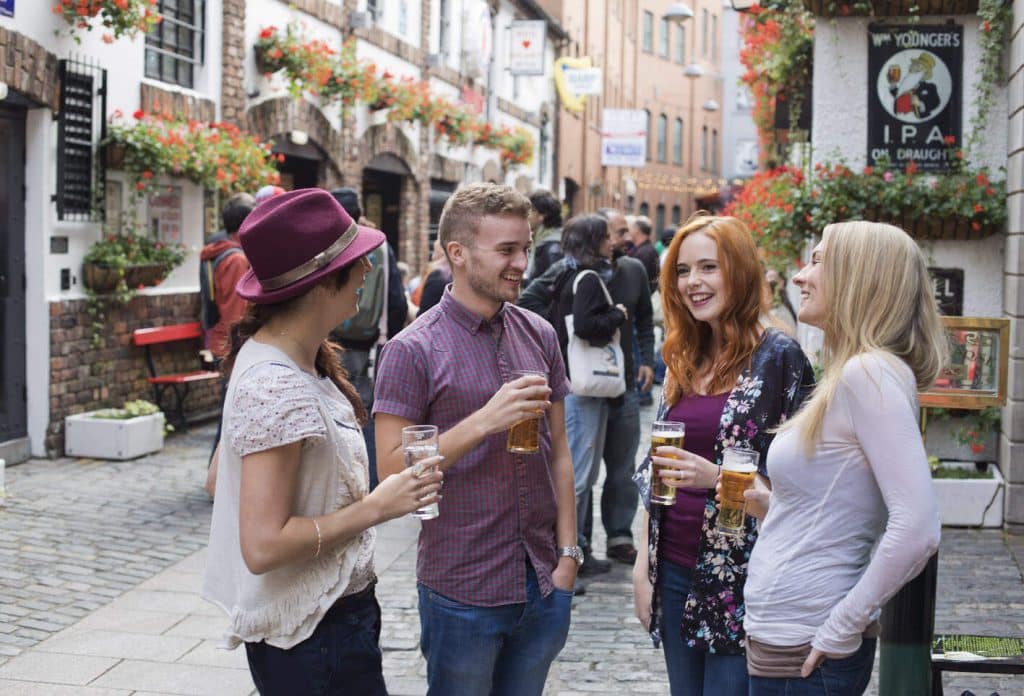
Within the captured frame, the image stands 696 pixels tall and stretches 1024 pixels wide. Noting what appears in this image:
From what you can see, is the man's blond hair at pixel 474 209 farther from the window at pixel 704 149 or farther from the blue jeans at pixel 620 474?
the window at pixel 704 149

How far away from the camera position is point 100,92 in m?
10.1

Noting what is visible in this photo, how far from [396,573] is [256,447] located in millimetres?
4401

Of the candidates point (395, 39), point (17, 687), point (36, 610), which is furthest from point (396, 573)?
point (395, 39)

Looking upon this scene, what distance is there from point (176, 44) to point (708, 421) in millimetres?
9816

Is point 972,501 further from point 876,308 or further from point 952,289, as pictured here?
point 876,308

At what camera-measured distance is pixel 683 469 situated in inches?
121

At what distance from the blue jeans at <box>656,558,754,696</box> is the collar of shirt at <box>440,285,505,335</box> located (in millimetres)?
790

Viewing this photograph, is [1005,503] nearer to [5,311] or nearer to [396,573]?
[396,573]

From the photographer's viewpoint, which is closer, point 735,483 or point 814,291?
point 814,291

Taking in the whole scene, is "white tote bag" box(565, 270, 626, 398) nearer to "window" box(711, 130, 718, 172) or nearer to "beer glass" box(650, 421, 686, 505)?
"beer glass" box(650, 421, 686, 505)

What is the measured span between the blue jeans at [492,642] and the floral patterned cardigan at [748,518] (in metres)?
0.35

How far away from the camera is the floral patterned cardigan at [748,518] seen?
3.11 meters

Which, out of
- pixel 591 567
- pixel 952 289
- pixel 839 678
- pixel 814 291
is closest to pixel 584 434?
pixel 591 567

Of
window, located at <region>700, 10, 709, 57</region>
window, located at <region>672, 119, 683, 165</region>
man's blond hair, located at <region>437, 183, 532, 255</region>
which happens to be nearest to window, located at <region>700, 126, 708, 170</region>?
window, located at <region>672, 119, 683, 165</region>
